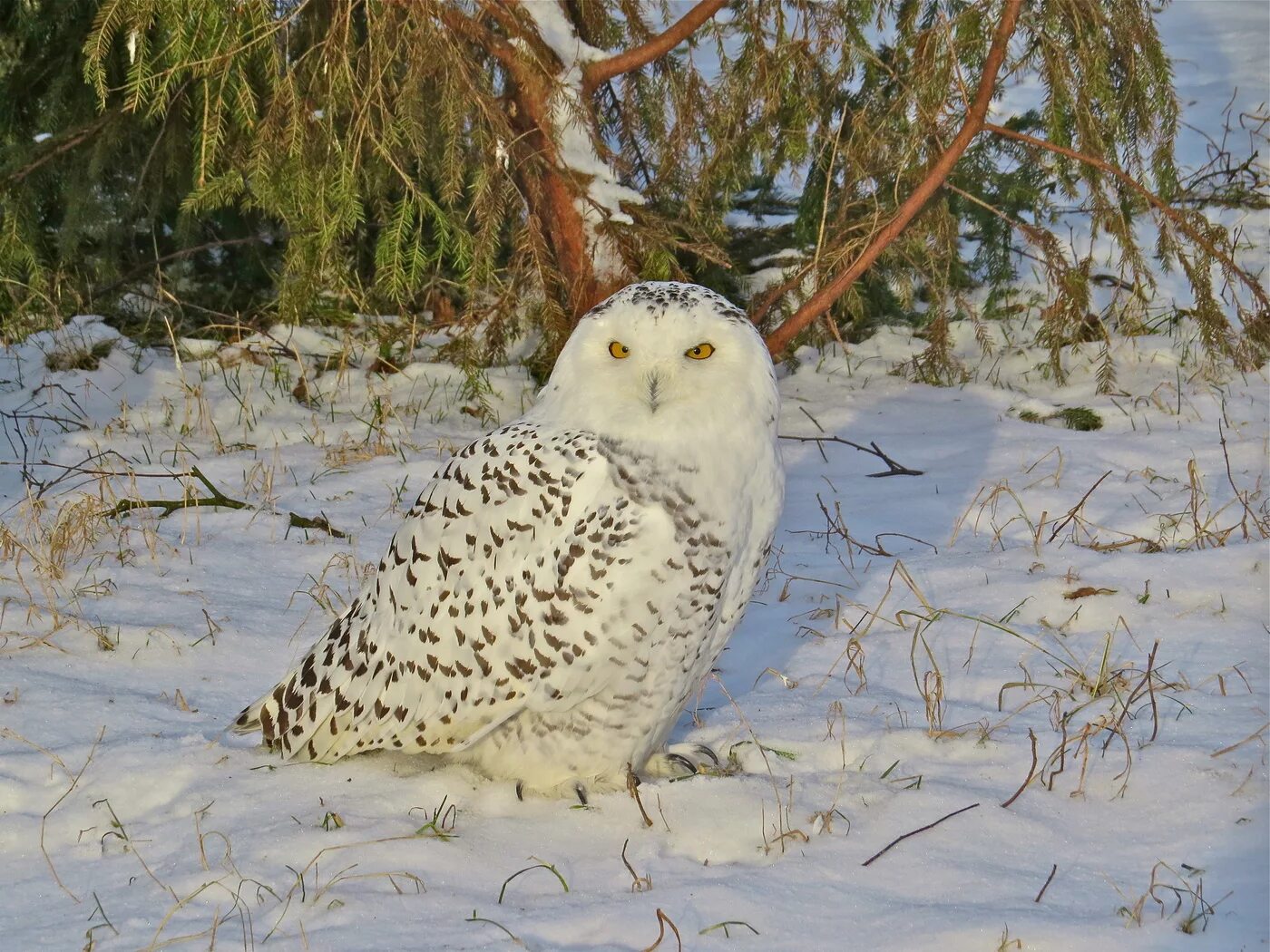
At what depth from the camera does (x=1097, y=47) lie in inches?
209

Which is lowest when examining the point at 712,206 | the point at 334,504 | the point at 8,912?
the point at 8,912

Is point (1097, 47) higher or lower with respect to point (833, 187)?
higher

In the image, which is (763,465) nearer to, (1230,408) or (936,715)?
(936,715)

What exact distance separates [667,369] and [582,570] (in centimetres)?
51

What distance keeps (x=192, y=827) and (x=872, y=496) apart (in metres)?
3.18

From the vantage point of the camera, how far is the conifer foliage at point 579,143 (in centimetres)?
518

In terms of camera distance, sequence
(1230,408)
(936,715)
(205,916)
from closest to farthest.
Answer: (205,916)
(936,715)
(1230,408)

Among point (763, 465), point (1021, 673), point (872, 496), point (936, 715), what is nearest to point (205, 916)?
point (763, 465)

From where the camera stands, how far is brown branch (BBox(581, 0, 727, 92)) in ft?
18.1

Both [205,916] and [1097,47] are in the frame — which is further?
[1097,47]

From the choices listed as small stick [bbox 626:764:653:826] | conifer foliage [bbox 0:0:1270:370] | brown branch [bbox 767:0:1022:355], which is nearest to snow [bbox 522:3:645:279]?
conifer foliage [bbox 0:0:1270:370]

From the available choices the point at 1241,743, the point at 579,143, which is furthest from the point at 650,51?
the point at 1241,743

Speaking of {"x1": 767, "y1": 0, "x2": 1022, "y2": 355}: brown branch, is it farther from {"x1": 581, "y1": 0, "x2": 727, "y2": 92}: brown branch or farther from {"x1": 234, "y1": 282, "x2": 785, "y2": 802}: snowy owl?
{"x1": 234, "y1": 282, "x2": 785, "y2": 802}: snowy owl

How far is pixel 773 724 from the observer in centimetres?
355
